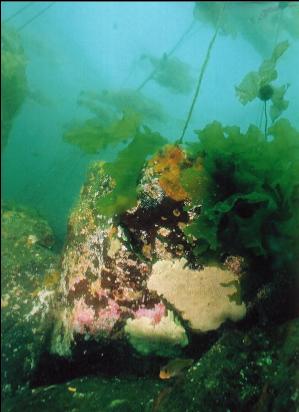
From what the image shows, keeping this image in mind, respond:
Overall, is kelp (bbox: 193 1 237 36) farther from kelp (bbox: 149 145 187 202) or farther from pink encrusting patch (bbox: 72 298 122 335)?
pink encrusting patch (bbox: 72 298 122 335)

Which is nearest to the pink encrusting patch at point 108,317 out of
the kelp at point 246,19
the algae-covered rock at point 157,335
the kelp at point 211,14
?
the algae-covered rock at point 157,335

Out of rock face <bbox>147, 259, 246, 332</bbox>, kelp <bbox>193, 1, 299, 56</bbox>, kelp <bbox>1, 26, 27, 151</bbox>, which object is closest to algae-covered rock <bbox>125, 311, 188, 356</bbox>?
rock face <bbox>147, 259, 246, 332</bbox>

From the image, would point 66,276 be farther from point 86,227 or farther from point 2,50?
point 2,50

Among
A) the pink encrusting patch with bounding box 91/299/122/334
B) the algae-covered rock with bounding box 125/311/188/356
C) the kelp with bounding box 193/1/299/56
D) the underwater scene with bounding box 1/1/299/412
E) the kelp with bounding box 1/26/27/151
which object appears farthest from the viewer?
the kelp with bounding box 1/26/27/151

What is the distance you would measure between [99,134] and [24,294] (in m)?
2.71

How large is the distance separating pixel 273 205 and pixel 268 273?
67cm

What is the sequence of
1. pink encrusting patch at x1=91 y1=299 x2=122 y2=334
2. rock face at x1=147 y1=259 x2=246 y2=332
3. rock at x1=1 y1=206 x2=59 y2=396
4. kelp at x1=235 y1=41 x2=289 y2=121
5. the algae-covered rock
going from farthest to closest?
rock at x1=1 y1=206 x2=59 y2=396 → kelp at x1=235 y1=41 x2=289 y2=121 → pink encrusting patch at x1=91 y1=299 x2=122 y2=334 → the algae-covered rock → rock face at x1=147 y1=259 x2=246 y2=332

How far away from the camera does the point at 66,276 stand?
3455mm

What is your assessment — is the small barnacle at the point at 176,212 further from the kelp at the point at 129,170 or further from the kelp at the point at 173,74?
the kelp at the point at 173,74

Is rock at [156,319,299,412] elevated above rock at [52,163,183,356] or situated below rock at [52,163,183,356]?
below

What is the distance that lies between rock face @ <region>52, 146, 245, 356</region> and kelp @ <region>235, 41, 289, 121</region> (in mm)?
1073

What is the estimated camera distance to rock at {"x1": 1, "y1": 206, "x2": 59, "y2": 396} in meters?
3.81

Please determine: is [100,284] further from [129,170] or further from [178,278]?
[129,170]

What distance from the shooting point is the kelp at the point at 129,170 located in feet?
8.99
